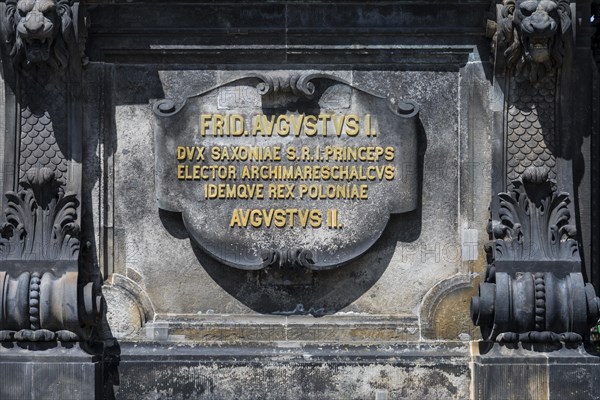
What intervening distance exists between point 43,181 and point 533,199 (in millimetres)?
3742

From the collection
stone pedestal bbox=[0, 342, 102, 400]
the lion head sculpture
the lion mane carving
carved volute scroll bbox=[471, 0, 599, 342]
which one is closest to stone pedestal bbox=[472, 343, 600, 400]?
carved volute scroll bbox=[471, 0, 599, 342]

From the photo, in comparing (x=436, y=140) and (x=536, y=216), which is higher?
(x=436, y=140)

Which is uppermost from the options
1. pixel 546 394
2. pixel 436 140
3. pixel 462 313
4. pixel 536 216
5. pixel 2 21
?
pixel 2 21

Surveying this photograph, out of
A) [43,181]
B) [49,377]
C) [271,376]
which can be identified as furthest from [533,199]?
[49,377]

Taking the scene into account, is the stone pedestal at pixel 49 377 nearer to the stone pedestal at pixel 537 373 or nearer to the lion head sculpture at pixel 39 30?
the lion head sculpture at pixel 39 30

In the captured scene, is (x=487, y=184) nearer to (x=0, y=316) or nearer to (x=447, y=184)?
(x=447, y=184)

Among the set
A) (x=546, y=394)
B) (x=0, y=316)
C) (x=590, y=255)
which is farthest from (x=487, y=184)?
(x=0, y=316)

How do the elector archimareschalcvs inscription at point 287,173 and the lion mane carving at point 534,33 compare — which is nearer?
the lion mane carving at point 534,33

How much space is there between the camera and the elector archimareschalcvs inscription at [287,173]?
9.73 meters

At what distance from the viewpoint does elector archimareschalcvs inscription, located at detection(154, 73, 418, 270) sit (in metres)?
9.73

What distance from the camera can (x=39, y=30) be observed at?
30.3 feet

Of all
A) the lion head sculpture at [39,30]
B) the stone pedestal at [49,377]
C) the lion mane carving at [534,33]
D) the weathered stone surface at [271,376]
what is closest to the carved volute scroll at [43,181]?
the lion head sculpture at [39,30]

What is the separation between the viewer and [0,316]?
30.6 feet

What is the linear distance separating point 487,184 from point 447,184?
0.31 meters
